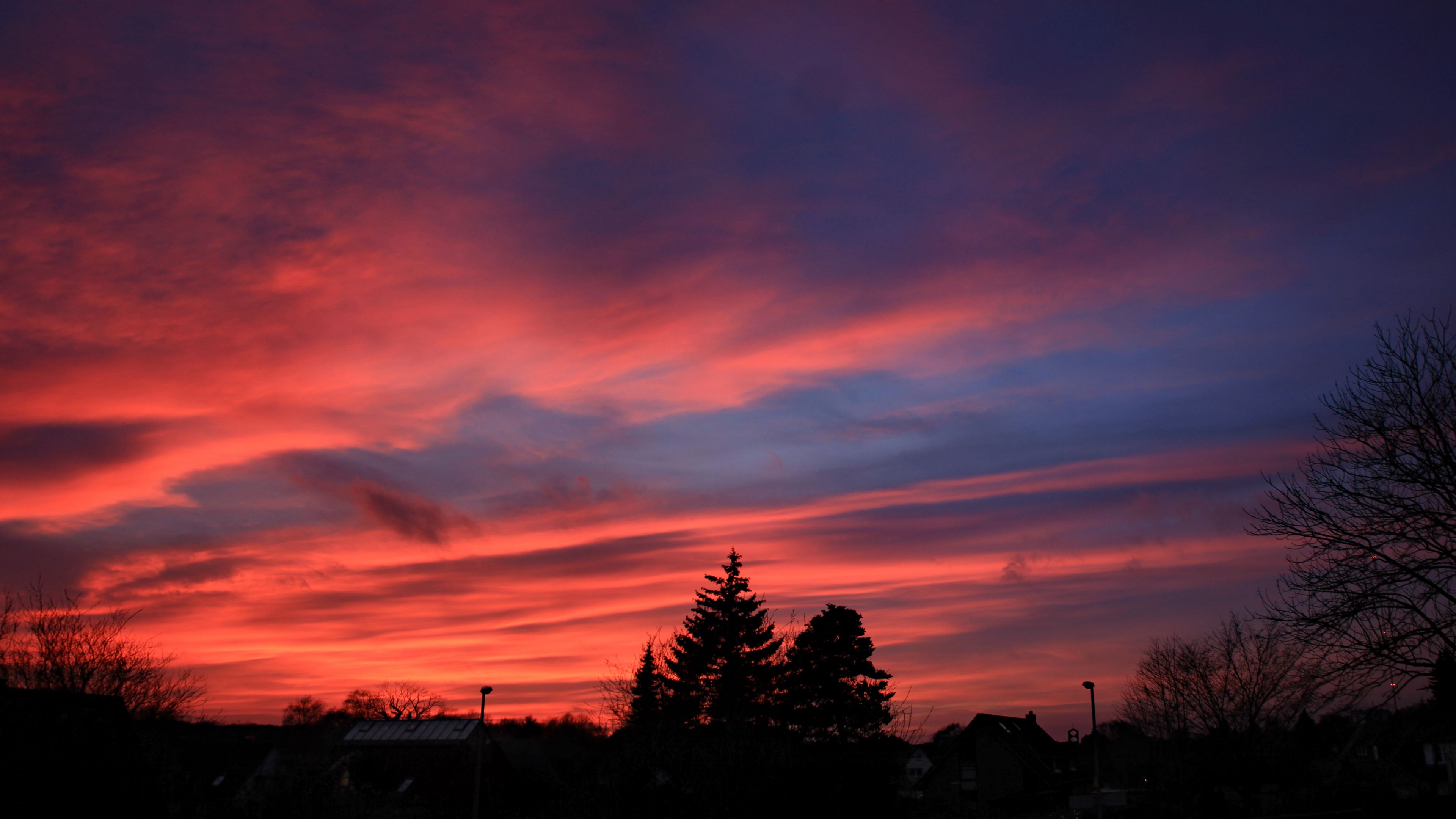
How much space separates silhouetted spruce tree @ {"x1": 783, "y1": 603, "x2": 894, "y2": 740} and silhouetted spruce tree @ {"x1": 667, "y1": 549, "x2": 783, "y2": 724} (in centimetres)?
178

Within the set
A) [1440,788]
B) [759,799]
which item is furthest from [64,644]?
[1440,788]

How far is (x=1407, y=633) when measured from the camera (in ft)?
63.1

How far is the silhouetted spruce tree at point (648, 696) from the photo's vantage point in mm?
42938

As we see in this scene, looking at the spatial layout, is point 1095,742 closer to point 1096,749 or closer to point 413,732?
point 1096,749

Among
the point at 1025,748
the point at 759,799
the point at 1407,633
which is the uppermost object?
the point at 1407,633

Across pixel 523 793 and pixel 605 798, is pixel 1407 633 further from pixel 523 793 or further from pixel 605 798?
pixel 523 793

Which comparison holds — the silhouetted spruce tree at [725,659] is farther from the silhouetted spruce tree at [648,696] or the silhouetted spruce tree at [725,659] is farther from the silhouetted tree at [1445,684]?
the silhouetted tree at [1445,684]

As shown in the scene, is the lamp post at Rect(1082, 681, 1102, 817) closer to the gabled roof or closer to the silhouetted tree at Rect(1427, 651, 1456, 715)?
the silhouetted tree at Rect(1427, 651, 1456, 715)

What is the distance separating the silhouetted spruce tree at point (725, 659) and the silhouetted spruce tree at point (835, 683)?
1.78 m

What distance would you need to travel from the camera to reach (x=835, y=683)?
60812 millimetres

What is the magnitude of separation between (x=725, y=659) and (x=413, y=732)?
3318 centimetres

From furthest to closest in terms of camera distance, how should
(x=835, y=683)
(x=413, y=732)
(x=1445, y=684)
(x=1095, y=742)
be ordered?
(x=413, y=732) < (x=835, y=683) < (x=1095, y=742) < (x=1445, y=684)

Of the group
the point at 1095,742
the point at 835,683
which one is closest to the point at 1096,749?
the point at 1095,742

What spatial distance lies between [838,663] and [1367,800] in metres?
29.2
